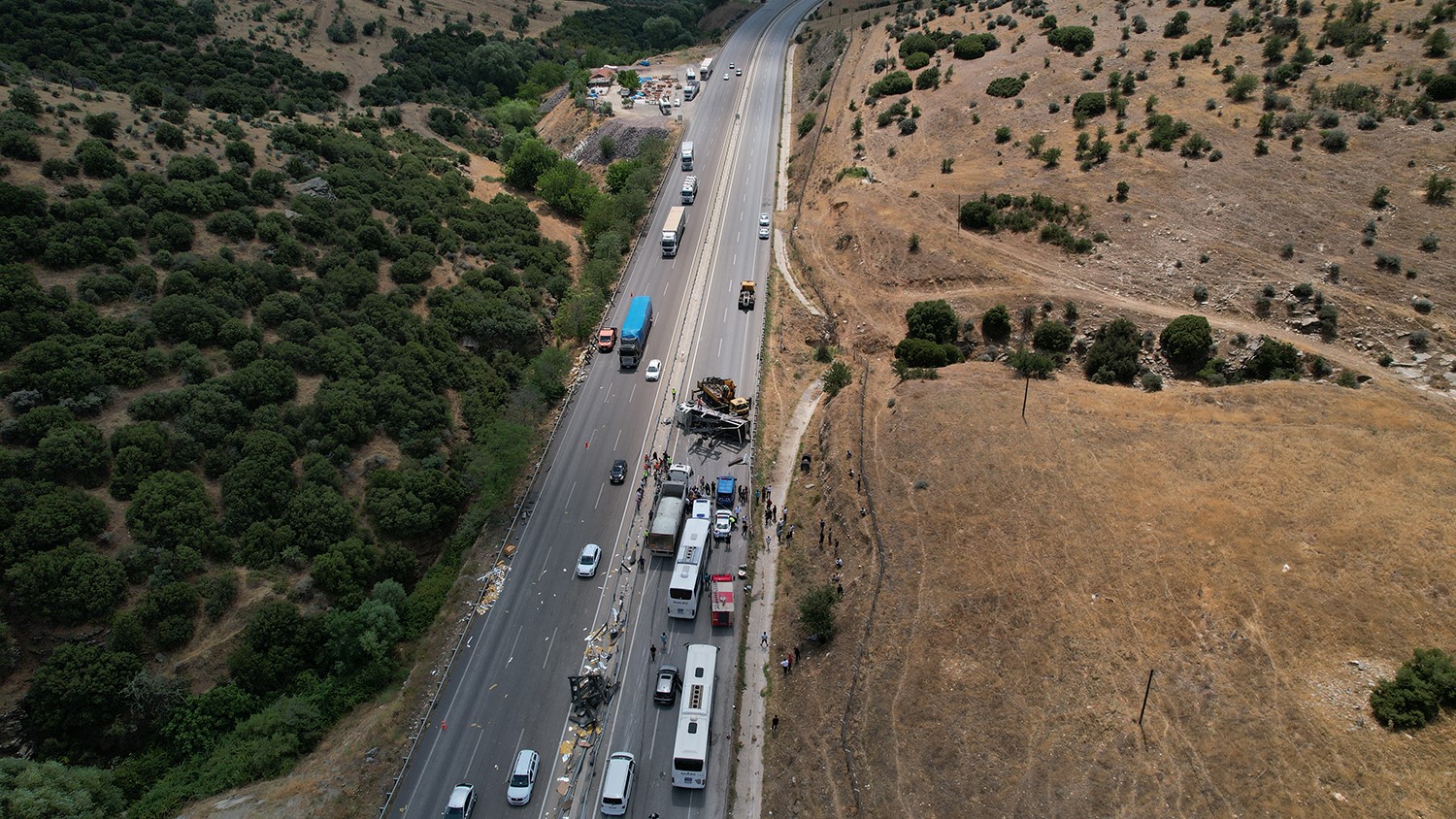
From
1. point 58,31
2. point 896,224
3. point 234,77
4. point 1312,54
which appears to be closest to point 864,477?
point 896,224

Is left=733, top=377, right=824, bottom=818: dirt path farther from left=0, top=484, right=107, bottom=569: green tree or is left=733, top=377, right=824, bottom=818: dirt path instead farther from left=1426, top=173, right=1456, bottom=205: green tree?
left=1426, top=173, right=1456, bottom=205: green tree

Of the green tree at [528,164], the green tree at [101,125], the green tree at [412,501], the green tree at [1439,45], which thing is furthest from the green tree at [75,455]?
the green tree at [1439,45]

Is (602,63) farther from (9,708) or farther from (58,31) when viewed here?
(9,708)

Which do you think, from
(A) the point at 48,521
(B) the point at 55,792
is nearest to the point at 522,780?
(B) the point at 55,792

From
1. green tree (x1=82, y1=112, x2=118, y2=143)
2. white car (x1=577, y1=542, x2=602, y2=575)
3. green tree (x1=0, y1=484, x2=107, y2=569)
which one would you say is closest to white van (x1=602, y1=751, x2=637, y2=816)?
white car (x1=577, y1=542, x2=602, y2=575)

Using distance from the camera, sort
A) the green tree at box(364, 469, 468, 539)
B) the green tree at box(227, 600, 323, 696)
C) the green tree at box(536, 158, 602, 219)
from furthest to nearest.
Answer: the green tree at box(536, 158, 602, 219) → the green tree at box(364, 469, 468, 539) → the green tree at box(227, 600, 323, 696)

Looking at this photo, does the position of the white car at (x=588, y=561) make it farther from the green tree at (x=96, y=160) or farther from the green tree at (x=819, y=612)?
the green tree at (x=96, y=160)
